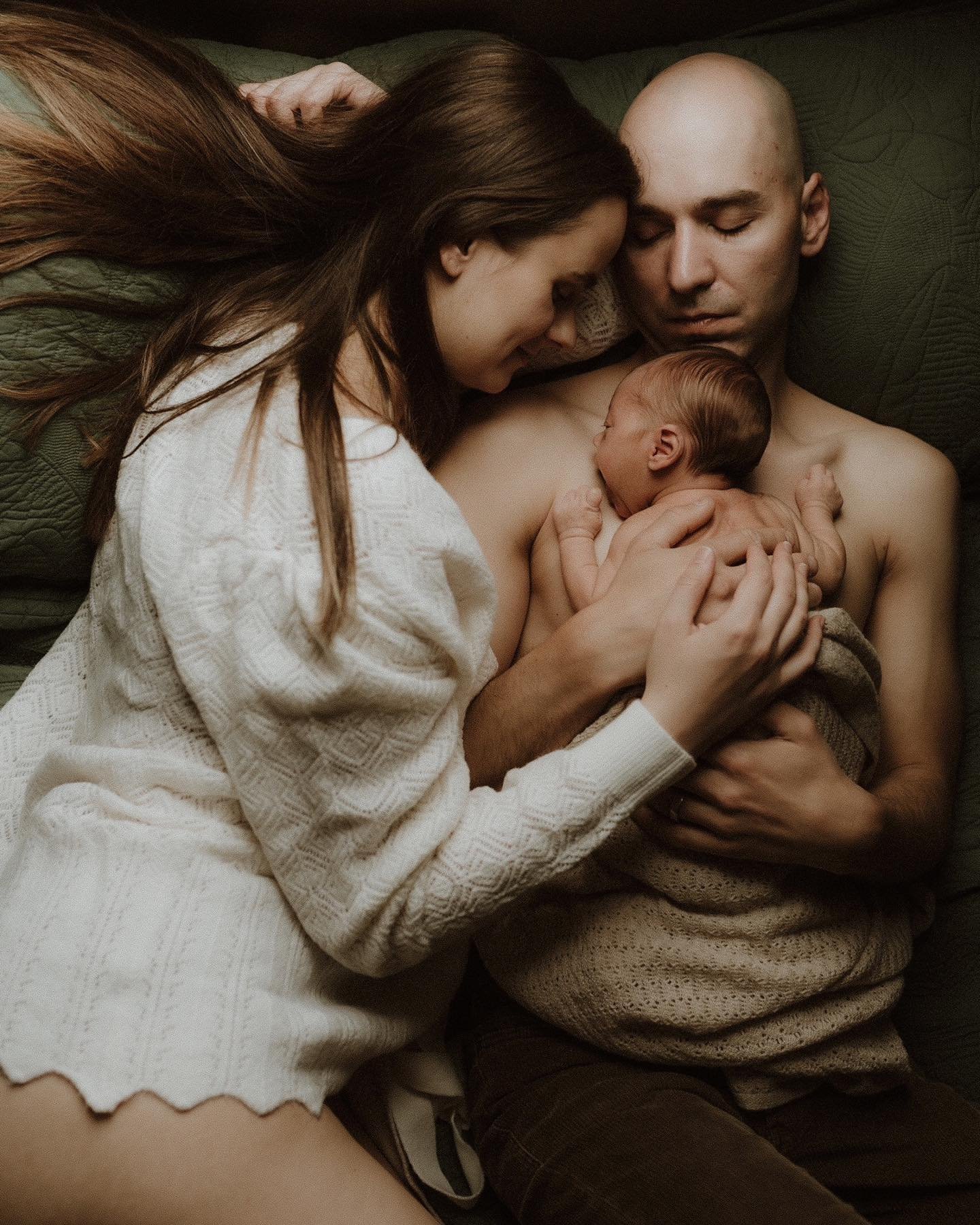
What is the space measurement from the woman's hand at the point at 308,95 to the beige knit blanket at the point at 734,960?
872mm

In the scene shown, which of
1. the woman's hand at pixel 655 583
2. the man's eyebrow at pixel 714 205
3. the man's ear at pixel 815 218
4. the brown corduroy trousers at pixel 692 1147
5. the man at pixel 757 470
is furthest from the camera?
the man's ear at pixel 815 218

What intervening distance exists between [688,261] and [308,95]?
0.56m

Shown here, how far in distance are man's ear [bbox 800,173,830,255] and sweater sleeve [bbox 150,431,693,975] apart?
0.84 meters

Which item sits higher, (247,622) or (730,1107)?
(247,622)

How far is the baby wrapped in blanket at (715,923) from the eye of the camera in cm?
125

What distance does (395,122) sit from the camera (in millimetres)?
1329

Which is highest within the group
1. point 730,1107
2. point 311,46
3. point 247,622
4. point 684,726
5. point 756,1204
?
point 311,46

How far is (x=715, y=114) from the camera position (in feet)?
4.80

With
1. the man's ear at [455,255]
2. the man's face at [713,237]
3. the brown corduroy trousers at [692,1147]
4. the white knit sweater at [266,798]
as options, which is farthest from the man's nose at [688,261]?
the brown corduroy trousers at [692,1147]

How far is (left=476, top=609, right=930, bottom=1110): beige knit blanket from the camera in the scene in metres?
1.25

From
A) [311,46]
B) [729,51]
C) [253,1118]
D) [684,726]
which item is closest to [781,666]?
[684,726]

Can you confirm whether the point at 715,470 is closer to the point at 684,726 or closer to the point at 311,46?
the point at 684,726

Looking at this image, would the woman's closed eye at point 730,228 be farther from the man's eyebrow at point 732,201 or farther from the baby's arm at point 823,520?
the baby's arm at point 823,520

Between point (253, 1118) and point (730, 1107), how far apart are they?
2.02ft
